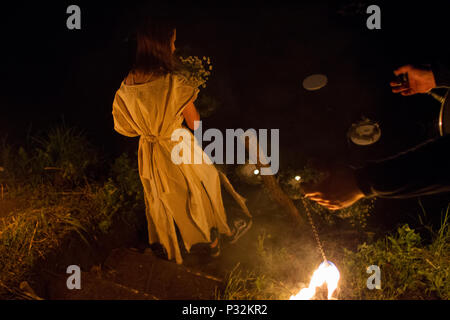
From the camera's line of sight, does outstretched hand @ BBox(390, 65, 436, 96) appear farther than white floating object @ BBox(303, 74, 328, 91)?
No

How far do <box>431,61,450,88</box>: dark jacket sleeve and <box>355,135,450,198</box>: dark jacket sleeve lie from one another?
100cm

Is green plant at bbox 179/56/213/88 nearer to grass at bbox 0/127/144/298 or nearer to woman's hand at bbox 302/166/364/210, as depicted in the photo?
woman's hand at bbox 302/166/364/210

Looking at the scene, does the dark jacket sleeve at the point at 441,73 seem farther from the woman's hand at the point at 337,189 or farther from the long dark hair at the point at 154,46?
the long dark hair at the point at 154,46

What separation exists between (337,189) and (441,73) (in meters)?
1.43

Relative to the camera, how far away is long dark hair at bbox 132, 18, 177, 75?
2.54 m

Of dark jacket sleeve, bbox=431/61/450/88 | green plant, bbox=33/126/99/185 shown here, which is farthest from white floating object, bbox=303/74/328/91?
green plant, bbox=33/126/99/185

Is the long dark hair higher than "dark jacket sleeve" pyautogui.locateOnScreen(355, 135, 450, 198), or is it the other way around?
the long dark hair

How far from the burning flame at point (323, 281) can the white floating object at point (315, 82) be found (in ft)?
12.8

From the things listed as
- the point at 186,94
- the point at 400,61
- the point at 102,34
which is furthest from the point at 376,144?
the point at 102,34

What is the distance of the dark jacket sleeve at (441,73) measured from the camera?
2.31 meters

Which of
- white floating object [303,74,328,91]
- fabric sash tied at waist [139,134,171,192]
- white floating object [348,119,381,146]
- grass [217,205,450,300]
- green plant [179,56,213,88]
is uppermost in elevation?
white floating object [303,74,328,91]

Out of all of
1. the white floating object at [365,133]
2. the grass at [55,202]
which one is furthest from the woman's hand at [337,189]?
the white floating object at [365,133]

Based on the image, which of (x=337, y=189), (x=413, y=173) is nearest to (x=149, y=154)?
(x=337, y=189)

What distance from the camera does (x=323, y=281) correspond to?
2705mm
